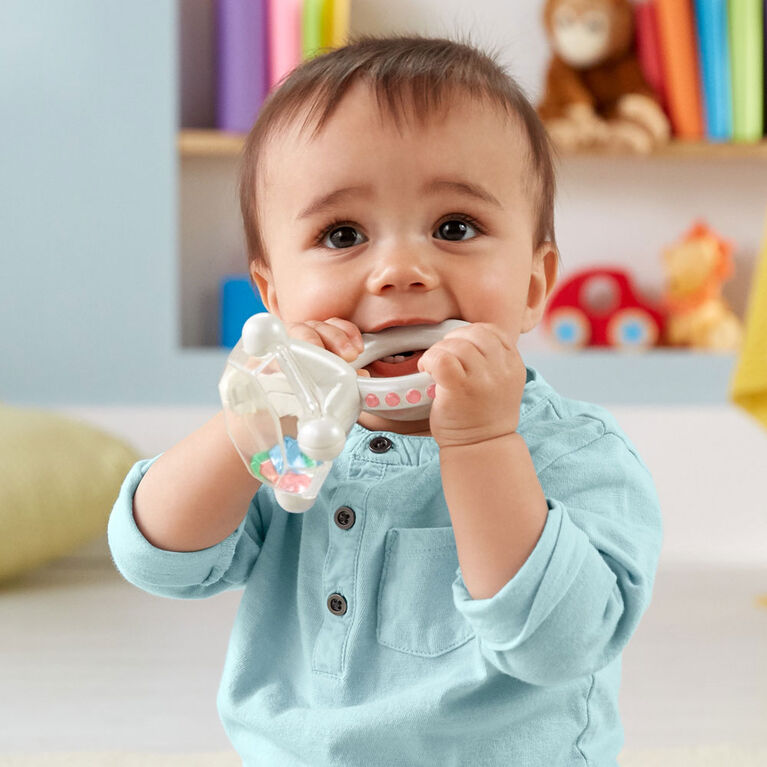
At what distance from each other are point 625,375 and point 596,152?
18.1 inches

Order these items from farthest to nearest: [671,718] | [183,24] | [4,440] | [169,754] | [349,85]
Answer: [183,24] → [4,440] → [671,718] → [169,754] → [349,85]

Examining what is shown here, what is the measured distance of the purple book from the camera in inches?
82.7

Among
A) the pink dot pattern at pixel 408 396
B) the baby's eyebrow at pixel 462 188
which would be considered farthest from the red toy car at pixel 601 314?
the pink dot pattern at pixel 408 396

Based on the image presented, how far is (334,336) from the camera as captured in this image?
68 cm

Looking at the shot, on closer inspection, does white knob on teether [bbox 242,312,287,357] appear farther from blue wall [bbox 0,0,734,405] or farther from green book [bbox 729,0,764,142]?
green book [bbox 729,0,764,142]

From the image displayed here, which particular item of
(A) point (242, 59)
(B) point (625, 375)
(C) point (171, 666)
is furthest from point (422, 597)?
(A) point (242, 59)

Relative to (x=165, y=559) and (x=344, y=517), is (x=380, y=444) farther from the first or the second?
(x=165, y=559)

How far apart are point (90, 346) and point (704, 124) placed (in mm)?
1283

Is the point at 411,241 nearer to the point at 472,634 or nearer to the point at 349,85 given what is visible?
the point at 349,85

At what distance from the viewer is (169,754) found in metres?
1.15

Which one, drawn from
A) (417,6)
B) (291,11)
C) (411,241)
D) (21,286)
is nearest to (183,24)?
(291,11)

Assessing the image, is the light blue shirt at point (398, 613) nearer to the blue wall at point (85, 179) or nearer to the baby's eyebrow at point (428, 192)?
the baby's eyebrow at point (428, 192)

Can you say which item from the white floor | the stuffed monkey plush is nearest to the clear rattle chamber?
the white floor

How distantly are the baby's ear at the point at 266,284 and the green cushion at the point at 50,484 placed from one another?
996 millimetres
